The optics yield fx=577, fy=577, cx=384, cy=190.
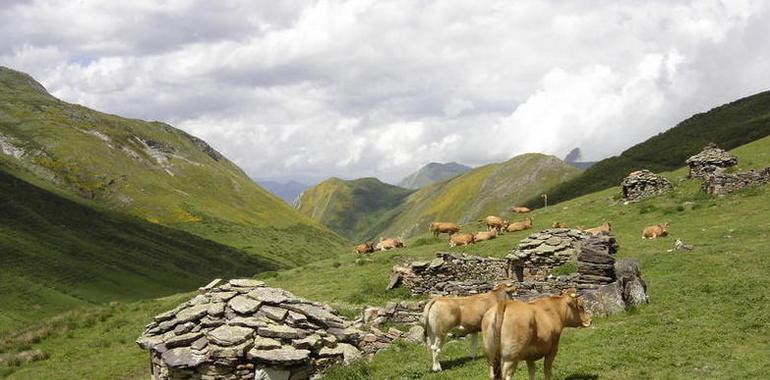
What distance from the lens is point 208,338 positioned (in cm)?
2080

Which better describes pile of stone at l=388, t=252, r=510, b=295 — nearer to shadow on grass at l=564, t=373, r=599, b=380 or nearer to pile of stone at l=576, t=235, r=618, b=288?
pile of stone at l=576, t=235, r=618, b=288

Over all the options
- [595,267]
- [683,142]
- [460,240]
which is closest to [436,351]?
[595,267]

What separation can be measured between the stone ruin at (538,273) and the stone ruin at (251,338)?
3811 mm

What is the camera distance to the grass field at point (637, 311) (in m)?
16.7

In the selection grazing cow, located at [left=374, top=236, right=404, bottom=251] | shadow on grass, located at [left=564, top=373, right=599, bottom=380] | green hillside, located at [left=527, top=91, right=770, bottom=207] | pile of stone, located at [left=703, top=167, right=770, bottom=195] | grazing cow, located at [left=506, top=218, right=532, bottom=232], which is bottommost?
shadow on grass, located at [left=564, top=373, right=599, bottom=380]

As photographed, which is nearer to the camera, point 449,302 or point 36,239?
point 449,302

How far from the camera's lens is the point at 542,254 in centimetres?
3444

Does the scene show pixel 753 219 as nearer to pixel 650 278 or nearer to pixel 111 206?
pixel 650 278

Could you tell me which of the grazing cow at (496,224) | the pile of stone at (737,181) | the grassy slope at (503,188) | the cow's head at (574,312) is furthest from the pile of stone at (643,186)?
the grassy slope at (503,188)

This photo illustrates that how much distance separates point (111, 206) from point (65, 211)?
39.4 meters

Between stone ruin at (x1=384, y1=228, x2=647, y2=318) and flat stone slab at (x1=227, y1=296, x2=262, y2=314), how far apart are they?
6.03 meters

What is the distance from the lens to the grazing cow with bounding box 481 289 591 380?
14.0 m

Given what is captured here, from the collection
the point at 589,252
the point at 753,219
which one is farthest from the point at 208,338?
the point at 753,219

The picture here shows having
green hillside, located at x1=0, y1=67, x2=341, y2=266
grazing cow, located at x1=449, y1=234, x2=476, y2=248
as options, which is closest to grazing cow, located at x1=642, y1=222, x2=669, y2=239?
grazing cow, located at x1=449, y1=234, x2=476, y2=248
